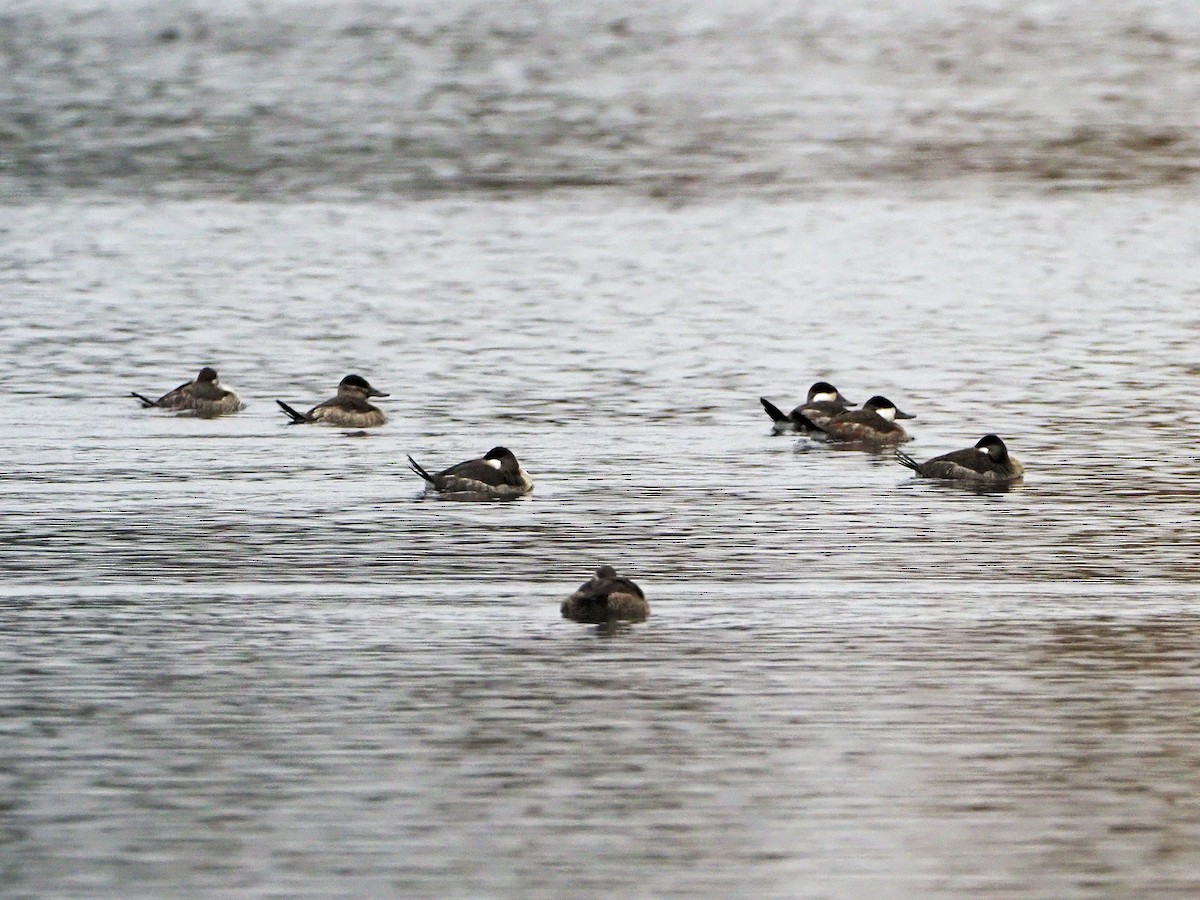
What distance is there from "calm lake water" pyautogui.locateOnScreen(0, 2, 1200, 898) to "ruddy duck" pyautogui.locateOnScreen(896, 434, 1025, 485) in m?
0.44

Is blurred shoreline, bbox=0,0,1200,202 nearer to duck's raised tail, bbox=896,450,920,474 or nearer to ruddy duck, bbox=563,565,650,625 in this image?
duck's raised tail, bbox=896,450,920,474

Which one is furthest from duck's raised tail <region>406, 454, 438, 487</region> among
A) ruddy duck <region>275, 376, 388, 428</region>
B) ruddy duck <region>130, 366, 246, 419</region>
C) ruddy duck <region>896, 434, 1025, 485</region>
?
ruddy duck <region>130, 366, 246, 419</region>

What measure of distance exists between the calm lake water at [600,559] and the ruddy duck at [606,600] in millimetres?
193

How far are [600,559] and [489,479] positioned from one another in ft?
8.56

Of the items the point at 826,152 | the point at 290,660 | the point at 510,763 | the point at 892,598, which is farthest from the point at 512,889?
the point at 826,152

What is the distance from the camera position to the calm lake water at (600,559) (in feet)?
38.7

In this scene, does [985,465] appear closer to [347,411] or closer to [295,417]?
[347,411]

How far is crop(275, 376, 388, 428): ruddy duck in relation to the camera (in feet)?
80.5

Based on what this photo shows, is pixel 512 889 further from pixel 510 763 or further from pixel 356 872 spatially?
pixel 510 763

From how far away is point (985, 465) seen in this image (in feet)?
69.2

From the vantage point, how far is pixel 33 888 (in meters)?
11.0

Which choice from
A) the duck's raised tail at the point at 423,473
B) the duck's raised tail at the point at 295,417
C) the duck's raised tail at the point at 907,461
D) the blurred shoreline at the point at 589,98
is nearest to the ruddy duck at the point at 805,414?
the duck's raised tail at the point at 907,461

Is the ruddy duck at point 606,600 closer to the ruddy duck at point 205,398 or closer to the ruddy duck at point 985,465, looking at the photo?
the ruddy duck at point 985,465

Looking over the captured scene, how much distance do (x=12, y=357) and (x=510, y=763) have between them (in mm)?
18270
